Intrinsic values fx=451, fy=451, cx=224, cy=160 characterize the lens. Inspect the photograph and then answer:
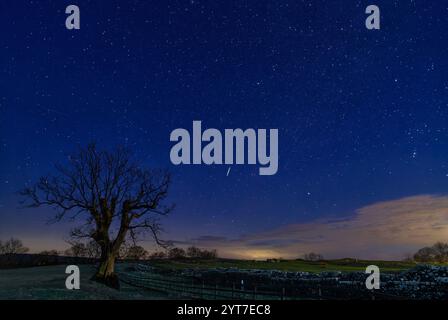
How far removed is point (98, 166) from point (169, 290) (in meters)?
11.0

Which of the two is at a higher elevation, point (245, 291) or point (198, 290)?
point (245, 291)

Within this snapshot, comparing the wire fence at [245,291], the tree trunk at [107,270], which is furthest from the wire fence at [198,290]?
the tree trunk at [107,270]

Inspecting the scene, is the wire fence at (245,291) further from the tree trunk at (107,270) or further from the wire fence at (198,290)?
the tree trunk at (107,270)

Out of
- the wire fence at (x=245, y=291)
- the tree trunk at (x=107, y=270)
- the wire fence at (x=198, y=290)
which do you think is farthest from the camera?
the tree trunk at (x=107, y=270)

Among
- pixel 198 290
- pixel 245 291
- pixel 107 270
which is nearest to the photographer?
pixel 245 291

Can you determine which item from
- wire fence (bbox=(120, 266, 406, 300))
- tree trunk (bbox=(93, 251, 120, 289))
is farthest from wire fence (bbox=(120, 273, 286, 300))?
tree trunk (bbox=(93, 251, 120, 289))

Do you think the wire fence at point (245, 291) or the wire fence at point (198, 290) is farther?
the wire fence at point (198, 290)

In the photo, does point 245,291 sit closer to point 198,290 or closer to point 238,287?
→ point 198,290

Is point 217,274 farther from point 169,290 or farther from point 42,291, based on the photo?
point 42,291

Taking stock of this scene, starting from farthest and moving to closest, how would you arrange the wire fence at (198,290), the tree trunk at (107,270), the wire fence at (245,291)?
the tree trunk at (107,270)
the wire fence at (198,290)
the wire fence at (245,291)

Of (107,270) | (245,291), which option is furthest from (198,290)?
(107,270)

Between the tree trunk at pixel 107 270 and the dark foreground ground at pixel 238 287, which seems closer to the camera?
the dark foreground ground at pixel 238 287
